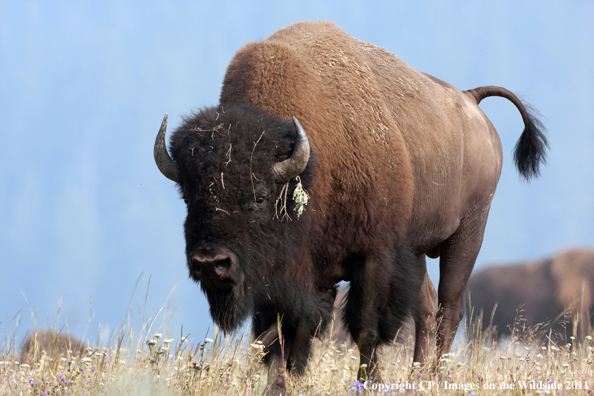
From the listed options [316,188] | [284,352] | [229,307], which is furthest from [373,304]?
[229,307]

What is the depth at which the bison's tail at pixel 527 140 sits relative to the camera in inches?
301

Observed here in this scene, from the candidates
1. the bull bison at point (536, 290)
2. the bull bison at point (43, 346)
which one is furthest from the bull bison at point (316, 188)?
the bull bison at point (536, 290)

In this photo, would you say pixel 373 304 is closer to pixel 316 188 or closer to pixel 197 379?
pixel 316 188

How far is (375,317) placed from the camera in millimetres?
5027

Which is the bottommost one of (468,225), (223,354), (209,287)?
(223,354)

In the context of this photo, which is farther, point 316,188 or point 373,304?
point 373,304

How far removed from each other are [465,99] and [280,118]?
130 inches

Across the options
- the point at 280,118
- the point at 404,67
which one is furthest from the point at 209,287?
the point at 404,67

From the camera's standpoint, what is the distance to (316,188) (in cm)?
469

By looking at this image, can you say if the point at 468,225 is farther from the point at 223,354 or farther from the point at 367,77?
the point at 223,354

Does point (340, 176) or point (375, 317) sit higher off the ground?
point (340, 176)

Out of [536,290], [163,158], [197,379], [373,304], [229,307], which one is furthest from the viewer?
[536,290]

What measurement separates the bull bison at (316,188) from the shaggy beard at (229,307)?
0.03 feet

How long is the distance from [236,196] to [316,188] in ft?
2.50
